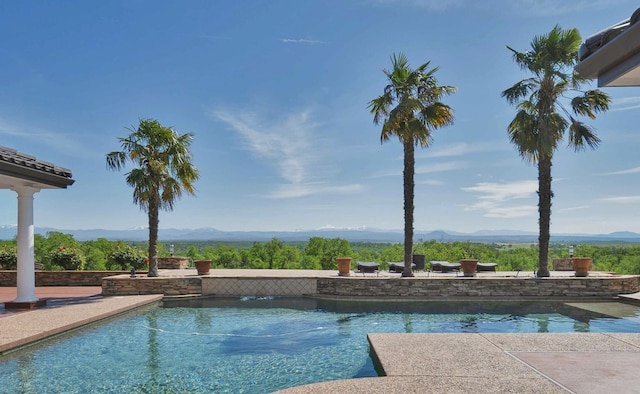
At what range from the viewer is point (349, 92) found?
66.0 feet

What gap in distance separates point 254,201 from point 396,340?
40.9 m

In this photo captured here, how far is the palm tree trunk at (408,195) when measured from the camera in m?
14.6

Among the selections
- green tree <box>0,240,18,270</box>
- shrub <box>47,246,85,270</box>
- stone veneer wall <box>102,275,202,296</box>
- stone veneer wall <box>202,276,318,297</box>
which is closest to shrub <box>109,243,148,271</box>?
shrub <box>47,246,85,270</box>

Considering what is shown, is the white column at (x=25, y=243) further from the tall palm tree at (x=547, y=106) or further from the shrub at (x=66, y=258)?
the tall palm tree at (x=547, y=106)

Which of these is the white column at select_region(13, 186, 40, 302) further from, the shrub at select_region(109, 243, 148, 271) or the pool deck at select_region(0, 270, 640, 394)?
the shrub at select_region(109, 243, 148, 271)

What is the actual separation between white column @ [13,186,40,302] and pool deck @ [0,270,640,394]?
7.61 feet

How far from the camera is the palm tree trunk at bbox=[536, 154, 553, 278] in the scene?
14.3 metres

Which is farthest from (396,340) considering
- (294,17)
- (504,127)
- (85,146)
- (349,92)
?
(85,146)

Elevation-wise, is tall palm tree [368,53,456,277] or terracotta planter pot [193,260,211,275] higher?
tall palm tree [368,53,456,277]

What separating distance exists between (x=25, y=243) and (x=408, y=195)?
37.5 ft

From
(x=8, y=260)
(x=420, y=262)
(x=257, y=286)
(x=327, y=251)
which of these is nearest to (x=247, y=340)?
(x=257, y=286)

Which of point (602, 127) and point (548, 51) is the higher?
point (548, 51)

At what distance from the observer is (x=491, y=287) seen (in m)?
13.7

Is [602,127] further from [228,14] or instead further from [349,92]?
[228,14]
